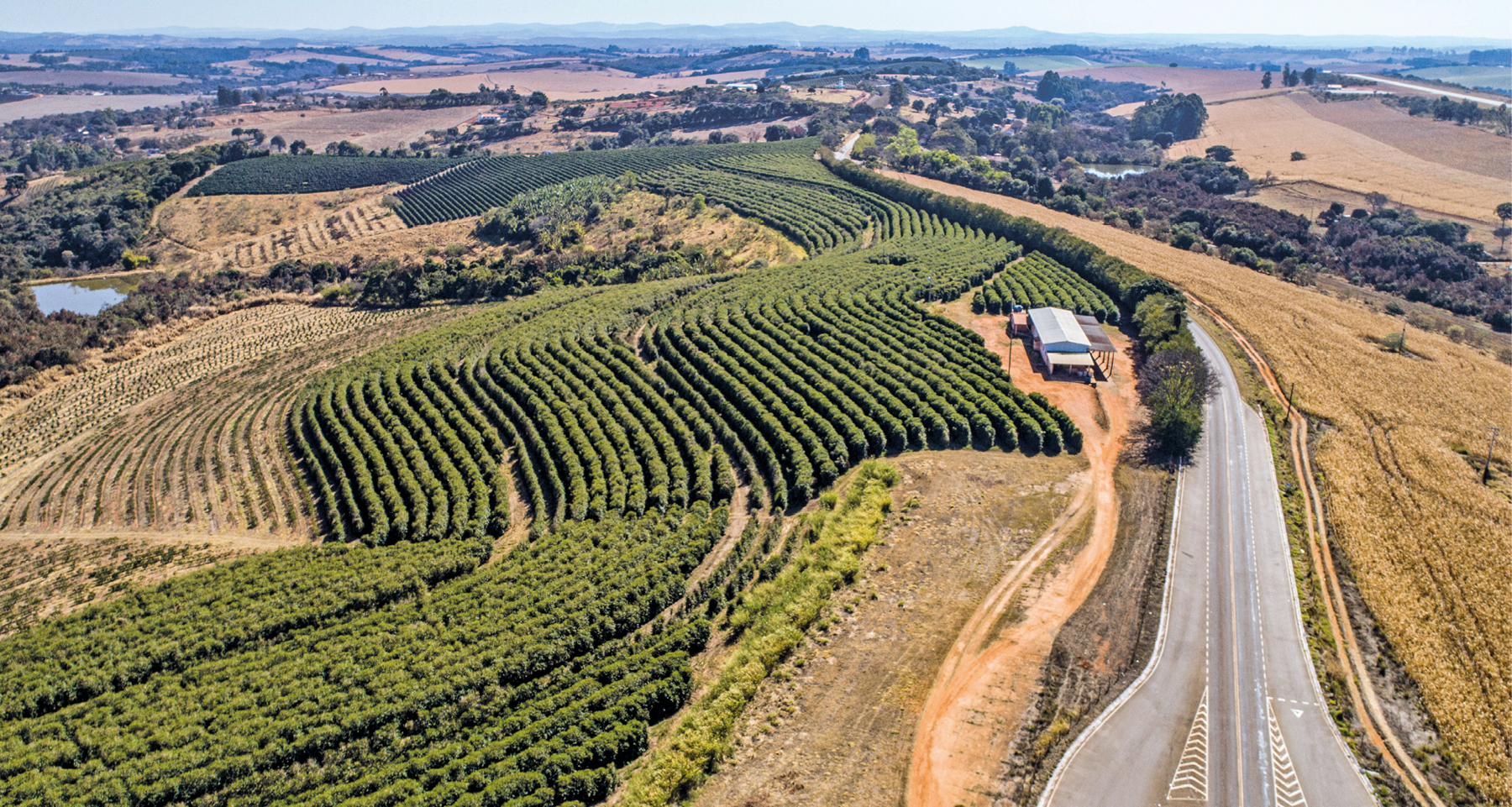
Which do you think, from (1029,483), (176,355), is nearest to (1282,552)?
(1029,483)

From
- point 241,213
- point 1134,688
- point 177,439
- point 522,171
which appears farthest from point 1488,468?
point 241,213

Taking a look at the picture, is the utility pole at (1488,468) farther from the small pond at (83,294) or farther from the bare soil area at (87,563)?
the small pond at (83,294)

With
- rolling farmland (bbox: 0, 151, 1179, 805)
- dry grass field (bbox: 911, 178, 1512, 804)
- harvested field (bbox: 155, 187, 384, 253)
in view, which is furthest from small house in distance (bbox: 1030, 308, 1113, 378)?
harvested field (bbox: 155, 187, 384, 253)

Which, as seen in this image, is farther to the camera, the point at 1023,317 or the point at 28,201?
the point at 28,201

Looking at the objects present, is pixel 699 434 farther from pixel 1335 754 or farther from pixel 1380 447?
pixel 1380 447

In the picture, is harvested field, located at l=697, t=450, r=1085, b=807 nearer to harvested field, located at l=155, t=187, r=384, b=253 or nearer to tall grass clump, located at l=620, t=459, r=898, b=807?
tall grass clump, located at l=620, t=459, r=898, b=807
